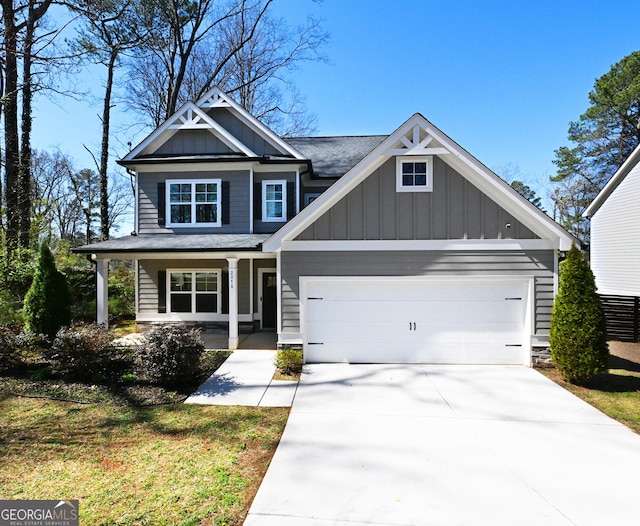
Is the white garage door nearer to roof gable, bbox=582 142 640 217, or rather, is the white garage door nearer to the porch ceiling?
the porch ceiling

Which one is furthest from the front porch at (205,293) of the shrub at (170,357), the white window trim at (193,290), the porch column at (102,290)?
the shrub at (170,357)

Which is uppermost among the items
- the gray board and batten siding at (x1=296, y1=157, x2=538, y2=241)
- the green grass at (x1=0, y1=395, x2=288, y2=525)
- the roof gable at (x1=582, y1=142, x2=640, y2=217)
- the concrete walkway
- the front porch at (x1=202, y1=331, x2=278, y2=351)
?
the roof gable at (x1=582, y1=142, x2=640, y2=217)

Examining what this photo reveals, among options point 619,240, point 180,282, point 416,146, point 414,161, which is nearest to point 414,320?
point 414,161

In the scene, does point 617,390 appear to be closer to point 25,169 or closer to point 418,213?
point 418,213

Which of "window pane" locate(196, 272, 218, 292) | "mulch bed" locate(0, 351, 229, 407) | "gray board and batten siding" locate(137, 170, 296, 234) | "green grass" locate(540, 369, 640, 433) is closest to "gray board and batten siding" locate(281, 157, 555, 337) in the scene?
"green grass" locate(540, 369, 640, 433)

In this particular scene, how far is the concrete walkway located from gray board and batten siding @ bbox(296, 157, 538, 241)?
334cm

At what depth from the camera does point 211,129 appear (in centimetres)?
1032

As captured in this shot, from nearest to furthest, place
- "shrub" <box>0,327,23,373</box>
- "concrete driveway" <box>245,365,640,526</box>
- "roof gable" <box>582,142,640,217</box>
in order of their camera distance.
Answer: "concrete driveway" <box>245,365,640,526</box> < "shrub" <box>0,327,23,373</box> < "roof gable" <box>582,142,640,217</box>

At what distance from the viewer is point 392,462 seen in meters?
3.81

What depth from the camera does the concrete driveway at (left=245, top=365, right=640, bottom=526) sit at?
3051 mm

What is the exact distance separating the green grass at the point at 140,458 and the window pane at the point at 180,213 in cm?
609

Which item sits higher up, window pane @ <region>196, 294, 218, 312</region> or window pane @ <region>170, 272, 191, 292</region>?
window pane @ <region>170, 272, 191, 292</region>

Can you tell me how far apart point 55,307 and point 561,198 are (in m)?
36.6

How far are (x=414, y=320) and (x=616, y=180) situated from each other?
50.6 ft
